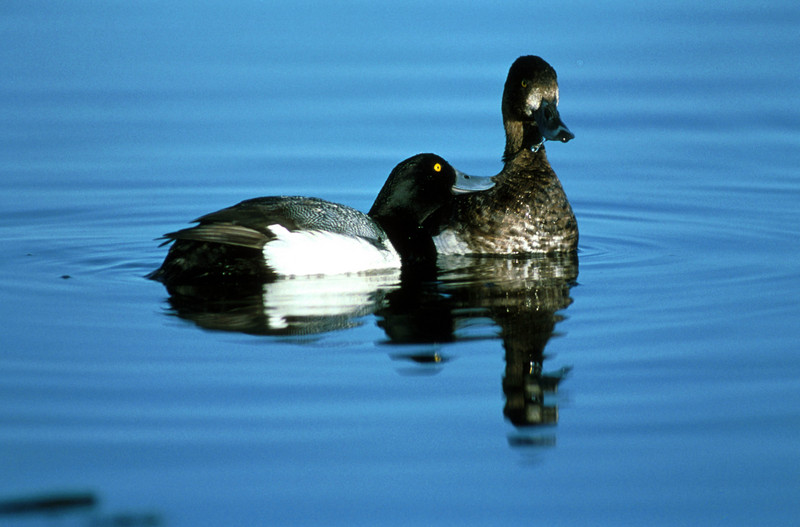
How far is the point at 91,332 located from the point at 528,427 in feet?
8.90

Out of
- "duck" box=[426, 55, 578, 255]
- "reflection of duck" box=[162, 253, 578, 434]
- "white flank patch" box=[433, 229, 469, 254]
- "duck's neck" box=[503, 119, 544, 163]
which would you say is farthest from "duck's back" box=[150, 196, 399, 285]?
"duck's neck" box=[503, 119, 544, 163]

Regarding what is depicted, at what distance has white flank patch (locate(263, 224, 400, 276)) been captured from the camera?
8.01 meters

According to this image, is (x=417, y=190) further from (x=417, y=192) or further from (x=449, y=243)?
(x=449, y=243)

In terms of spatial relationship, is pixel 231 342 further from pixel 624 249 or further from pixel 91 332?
pixel 624 249

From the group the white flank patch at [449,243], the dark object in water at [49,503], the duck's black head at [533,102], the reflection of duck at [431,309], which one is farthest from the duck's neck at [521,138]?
the dark object in water at [49,503]

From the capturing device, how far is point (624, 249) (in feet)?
30.8

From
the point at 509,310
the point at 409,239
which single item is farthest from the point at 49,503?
the point at 409,239

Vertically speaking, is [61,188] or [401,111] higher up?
[401,111]

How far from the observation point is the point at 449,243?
9.27 metres

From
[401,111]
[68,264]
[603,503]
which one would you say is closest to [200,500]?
[603,503]

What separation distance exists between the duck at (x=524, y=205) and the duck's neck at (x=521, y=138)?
0.01 meters

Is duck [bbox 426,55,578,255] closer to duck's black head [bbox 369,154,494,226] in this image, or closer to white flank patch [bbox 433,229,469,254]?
white flank patch [bbox 433,229,469,254]

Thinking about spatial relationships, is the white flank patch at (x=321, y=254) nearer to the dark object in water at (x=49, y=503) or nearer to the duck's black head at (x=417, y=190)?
the duck's black head at (x=417, y=190)

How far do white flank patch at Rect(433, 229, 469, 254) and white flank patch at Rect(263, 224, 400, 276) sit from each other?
2.27 ft
